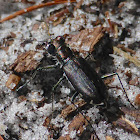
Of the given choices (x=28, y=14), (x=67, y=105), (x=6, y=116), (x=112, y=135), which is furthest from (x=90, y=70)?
(x=28, y=14)

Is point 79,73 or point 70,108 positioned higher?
point 79,73

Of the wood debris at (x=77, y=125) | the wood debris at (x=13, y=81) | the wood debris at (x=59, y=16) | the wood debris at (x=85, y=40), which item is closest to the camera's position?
the wood debris at (x=77, y=125)

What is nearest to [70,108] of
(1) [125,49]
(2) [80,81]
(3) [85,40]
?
(2) [80,81]

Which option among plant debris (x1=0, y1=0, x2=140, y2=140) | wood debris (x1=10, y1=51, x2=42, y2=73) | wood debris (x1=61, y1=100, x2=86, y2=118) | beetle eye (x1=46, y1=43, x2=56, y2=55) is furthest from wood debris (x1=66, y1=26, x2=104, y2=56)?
wood debris (x1=61, y1=100, x2=86, y2=118)

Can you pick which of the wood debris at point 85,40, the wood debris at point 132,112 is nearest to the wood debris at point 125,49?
the wood debris at point 85,40

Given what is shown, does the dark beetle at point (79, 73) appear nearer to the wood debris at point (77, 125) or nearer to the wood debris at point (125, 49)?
the wood debris at point (77, 125)

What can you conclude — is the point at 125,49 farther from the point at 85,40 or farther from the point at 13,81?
the point at 13,81

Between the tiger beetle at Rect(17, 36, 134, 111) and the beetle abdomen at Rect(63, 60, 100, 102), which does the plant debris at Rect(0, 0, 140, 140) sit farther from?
the beetle abdomen at Rect(63, 60, 100, 102)
